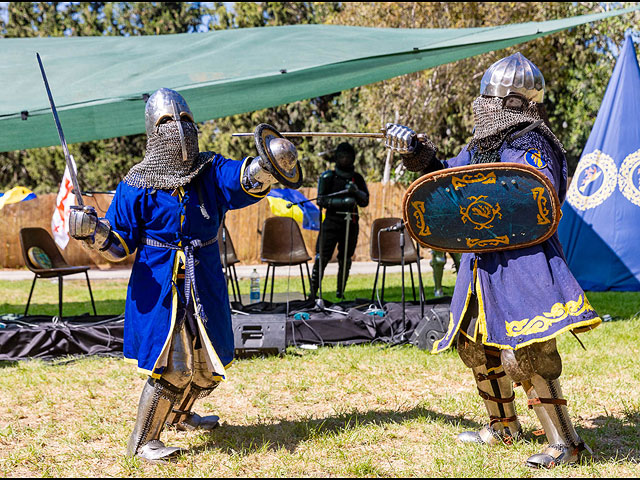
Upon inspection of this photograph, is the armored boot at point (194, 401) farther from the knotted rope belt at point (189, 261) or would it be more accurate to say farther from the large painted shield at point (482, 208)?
the large painted shield at point (482, 208)

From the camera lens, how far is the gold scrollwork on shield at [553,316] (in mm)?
2703

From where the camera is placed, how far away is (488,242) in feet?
9.42

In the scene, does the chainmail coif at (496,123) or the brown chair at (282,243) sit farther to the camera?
the brown chair at (282,243)

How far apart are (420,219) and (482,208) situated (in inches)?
10.9

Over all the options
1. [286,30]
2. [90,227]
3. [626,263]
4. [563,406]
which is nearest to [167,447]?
[90,227]

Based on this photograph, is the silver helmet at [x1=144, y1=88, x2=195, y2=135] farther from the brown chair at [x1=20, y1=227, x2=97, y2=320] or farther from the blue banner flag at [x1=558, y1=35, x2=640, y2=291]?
the blue banner flag at [x1=558, y1=35, x2=640, y2=291]

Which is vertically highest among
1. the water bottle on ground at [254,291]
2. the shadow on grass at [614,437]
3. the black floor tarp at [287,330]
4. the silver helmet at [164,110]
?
the silver helmet at [164,110]

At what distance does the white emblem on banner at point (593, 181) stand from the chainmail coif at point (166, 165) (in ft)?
19.1

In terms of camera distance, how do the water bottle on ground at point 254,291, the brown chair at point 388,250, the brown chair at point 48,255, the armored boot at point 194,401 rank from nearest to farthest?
1. the armored boot at point 194,401
2. the brown chair at point 48,255
3. the brown chair at point 388,250
4. the water bottle on ground at point 254,291

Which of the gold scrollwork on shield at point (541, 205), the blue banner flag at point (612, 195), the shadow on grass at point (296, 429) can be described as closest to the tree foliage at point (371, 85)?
the blue banner flag at point (612, 195)

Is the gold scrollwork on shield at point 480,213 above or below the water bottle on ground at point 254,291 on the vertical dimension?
above

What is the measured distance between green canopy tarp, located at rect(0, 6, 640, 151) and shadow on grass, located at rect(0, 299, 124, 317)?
2310 mm

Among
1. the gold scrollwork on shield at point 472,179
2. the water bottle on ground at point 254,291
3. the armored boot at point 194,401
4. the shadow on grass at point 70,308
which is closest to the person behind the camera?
the gold scrollwork on shield at point 472,179

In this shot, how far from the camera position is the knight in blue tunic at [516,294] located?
9.04 ft
